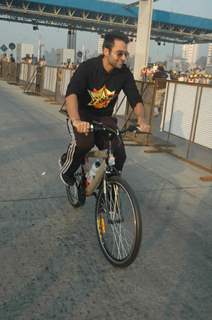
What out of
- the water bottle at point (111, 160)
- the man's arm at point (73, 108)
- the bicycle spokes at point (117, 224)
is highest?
the man's arm at point (73, 108)

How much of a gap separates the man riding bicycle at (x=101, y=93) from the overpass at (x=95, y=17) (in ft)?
148

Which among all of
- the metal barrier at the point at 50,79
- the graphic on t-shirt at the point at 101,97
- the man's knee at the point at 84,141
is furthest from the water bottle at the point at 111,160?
the metal barrier at the point at 50,79

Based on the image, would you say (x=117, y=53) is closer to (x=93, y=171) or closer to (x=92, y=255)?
(x=93, y=171)

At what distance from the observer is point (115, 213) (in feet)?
11.8

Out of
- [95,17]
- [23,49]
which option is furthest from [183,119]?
[95,17]

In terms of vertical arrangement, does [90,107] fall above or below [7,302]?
above

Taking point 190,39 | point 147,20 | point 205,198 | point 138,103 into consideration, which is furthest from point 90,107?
point 190,39

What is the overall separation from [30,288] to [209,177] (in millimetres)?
4367

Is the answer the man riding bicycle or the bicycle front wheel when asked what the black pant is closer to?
the man riding bicycle

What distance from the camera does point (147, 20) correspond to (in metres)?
18.0

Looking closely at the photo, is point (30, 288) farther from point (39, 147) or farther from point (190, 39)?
point (190, 39)

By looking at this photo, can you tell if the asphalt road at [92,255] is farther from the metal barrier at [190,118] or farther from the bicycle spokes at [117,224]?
the metal barrier at [190,118]

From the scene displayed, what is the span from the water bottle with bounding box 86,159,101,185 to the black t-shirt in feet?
1.96

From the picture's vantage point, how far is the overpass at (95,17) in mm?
48781
